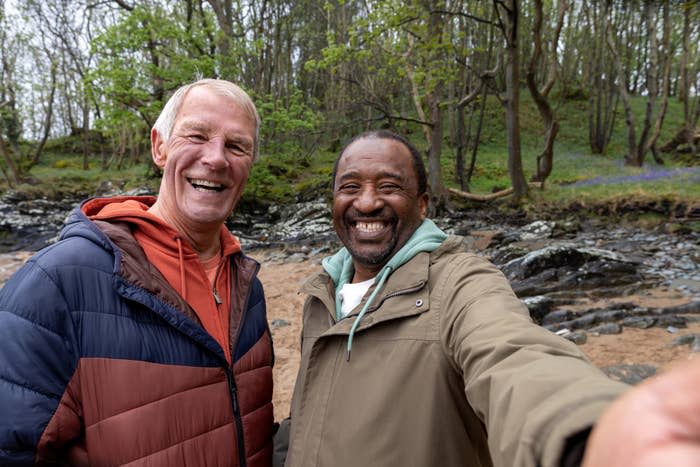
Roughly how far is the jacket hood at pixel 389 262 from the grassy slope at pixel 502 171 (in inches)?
403

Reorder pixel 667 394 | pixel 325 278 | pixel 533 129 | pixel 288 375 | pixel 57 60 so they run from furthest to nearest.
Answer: pixel 533 129 → pixel 57 60 → pixel 288 375 → pixel 325 278 → pixel 667 394

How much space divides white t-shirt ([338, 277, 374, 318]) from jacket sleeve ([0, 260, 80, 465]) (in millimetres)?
1080

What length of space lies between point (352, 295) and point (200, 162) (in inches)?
37.3

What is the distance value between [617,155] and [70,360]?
86.9 feet

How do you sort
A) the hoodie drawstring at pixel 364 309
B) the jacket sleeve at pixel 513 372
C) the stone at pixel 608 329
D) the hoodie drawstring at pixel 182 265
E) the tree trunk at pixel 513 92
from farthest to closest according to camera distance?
the tree trunk at pixel 513 92
the stone at pixel 608 329
the hoodie drawstring at pixel 182 265
the hoodie drawstring at pixel 364 309
the jacket sleeve at pixel 513 372

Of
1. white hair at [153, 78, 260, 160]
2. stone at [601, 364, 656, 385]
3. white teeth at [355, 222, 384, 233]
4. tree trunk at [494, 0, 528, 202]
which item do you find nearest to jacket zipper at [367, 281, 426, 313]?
white teeth at [355, 222, 384, 233]

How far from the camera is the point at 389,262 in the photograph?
1719mm

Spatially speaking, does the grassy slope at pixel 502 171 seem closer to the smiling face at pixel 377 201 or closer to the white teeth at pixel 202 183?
the smiling face at pixel 377 201

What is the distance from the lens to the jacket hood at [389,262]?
1593 mm

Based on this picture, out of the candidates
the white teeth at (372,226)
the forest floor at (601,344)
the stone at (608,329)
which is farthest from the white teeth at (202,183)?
the stone at (608,329)

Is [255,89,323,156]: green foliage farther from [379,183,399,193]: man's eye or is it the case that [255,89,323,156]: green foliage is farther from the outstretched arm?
the outstretched arm

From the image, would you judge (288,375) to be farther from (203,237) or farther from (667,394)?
(667,394)

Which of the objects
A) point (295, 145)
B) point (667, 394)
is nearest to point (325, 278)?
point (667, 394)

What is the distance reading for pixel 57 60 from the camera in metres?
23.6
